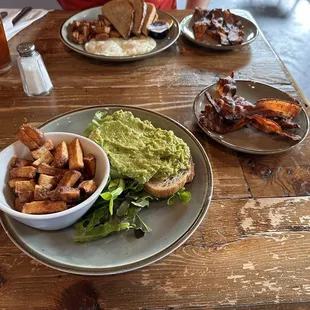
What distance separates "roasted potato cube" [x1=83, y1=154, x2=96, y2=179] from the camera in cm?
91

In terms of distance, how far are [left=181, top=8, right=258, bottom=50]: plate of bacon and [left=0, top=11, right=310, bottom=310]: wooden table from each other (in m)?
0.21

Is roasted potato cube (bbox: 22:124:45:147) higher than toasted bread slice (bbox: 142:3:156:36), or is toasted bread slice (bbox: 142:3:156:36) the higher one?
roasted potato cube (bbox: 22:124:45:147)

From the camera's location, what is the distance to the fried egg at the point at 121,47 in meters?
1.51

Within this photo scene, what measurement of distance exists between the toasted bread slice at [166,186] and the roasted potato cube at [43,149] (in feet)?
0.87

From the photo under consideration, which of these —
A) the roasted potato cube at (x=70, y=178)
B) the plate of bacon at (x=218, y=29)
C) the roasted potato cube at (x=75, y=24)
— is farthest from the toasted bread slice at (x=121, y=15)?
the roasted potato cube at (x=70, y=178)

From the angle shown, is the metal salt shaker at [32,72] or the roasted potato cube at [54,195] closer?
the roasted potato cube at [54,195]

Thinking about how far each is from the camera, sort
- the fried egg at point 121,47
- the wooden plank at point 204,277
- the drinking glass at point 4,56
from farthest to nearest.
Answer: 1. the fried egg at point 121,47
2. the drinking glass at point 4,56
3. the wooden plank at point 204,277

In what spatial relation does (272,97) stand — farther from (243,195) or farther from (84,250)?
(84,250)

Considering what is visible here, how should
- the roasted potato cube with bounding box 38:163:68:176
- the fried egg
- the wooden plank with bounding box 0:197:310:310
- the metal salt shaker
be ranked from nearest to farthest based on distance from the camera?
the wooden plank with bounding box 0:197:310:310 → the roasted potato cube with bounding box 38:163:68:176 → the metal salt shaker → the fried egg

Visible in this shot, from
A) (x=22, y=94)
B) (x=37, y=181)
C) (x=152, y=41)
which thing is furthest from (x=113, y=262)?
(x=152, y=41)

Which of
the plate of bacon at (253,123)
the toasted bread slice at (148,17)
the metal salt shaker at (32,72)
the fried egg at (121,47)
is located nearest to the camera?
the plate of bacon at (253,123)

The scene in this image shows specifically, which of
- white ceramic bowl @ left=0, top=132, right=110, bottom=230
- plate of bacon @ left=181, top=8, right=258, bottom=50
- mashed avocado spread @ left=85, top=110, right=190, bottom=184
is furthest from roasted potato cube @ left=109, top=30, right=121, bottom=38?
white ceramic bowl @ left=0, top=132, right=110, bottom=230

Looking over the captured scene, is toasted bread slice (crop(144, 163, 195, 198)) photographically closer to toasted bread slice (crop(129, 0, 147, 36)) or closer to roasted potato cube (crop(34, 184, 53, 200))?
roasted potato cube (crop(34, 184, 53, 200))

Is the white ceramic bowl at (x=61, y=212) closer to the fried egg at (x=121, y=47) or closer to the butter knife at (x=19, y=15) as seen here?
the fried egg at (x=121, y=47)
